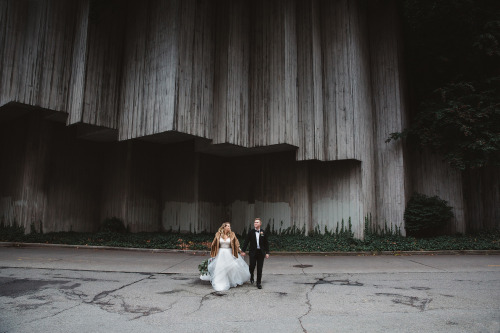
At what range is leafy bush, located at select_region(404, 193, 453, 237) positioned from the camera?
50.6 ft

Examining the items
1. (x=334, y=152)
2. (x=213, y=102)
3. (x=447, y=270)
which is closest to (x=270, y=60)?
(x=213, y=102)

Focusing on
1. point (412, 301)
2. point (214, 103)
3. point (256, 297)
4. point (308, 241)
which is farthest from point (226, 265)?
point (214, 103)

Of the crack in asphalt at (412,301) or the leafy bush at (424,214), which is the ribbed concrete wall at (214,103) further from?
the crack in asphalt at (412,301)

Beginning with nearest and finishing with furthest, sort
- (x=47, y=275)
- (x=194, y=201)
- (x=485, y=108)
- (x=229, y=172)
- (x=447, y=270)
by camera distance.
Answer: (x=47, y=275) < (x=447, y=270) < (x=485, y=108) < (x=194, y=201) < (x=229, y=172)

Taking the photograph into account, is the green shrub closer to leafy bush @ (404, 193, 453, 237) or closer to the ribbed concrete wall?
the ribbed concrete wall

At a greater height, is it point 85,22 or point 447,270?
point 85,22

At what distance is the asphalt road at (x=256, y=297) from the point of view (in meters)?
5.38

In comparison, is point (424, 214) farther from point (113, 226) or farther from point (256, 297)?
point (113, 226)

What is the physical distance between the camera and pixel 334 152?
15.7 m

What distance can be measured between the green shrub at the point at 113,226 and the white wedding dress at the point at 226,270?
1066 centimetres

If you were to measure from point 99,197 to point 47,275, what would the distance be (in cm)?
1104

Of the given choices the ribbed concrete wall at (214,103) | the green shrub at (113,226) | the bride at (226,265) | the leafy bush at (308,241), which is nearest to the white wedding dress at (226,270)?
the bride at (226,265)

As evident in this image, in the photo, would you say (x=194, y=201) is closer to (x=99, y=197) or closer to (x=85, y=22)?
(x=99, y=197)

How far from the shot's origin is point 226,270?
26.3 feet
